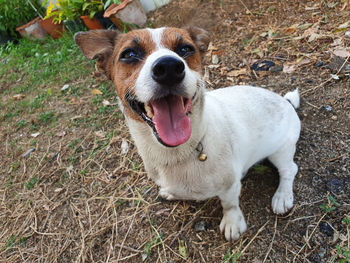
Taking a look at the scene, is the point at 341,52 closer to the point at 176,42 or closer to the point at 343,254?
the point at 343,254

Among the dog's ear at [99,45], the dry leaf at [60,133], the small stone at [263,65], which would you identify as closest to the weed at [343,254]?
the dog's ear at [99,45]

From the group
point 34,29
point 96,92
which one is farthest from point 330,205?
point 34,29

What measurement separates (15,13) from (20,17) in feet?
0.62

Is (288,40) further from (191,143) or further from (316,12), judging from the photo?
(191,143)

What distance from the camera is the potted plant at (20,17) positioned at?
7.17m

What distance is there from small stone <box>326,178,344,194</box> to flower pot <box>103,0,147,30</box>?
184 inches

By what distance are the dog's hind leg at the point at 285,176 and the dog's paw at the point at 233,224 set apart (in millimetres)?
374

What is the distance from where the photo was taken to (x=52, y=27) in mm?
6887

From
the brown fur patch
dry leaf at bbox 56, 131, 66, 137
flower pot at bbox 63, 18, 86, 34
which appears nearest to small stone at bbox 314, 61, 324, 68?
the brown fur patch

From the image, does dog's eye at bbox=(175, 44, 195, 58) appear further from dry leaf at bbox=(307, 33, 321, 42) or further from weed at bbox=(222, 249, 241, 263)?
dry leaf at bbox=(307, 33, 321, 42)

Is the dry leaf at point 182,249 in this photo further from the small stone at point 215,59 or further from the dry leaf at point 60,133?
the small stone at point 215,59

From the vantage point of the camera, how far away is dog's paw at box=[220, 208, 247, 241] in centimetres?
242

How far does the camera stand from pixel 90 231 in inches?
110

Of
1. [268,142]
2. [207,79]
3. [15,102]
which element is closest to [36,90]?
[15,102]
